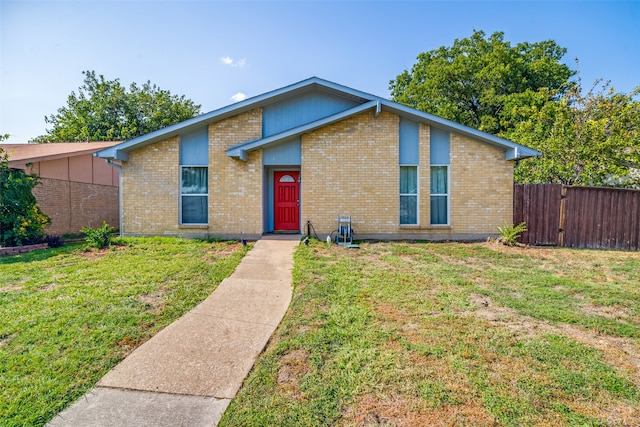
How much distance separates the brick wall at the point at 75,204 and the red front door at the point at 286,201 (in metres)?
8.65

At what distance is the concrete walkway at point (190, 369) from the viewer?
96.5 inches

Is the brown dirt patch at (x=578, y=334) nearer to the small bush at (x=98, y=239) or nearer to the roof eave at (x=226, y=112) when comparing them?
the roof eave at (x=226, y=112)

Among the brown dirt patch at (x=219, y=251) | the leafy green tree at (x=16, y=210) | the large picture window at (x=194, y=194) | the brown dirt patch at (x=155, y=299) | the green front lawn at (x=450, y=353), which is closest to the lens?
the green front lawn at (x=450, y=353)

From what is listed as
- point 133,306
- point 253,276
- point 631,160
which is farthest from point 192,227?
point 631,160

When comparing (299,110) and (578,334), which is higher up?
(299,110)

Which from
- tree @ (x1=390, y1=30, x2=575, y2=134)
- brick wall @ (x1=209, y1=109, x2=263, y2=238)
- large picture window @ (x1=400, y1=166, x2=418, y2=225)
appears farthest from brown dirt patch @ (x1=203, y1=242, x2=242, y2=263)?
tree @ (x1=390, y1=30, x2=575, y2=134)

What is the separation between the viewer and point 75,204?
1328cm

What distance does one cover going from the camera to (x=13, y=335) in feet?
12.1

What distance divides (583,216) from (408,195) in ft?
17.7

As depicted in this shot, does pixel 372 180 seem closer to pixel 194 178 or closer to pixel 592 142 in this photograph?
pixel 194 178

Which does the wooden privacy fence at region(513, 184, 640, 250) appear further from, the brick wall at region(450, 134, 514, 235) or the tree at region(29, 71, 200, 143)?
the tree at region(29, 71, 200, 143)

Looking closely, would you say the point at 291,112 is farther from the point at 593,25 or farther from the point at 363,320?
the point at 593,25

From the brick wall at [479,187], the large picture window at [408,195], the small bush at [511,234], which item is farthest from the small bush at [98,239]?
the small bush at [511,234]

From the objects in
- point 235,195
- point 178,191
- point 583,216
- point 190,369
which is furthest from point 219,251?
point 583,216
